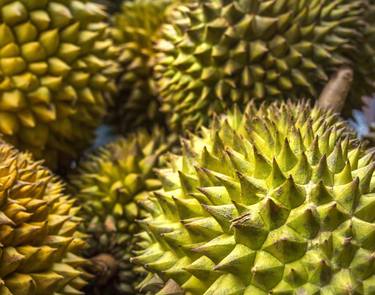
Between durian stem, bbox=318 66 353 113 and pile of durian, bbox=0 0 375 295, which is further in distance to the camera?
durian stem, bbox=318 66 353 113

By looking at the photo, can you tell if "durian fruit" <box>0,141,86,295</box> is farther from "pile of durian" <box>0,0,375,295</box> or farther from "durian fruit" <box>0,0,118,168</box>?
"durian fruit" <box>0,0,118,168</box>

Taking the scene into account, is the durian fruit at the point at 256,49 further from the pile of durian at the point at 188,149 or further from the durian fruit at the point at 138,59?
the durian fruit at the point at 138,59

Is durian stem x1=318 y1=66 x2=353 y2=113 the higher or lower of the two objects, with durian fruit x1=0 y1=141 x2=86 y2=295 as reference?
higher

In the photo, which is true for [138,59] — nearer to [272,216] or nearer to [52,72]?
[52,72]

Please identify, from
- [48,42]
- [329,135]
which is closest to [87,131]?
[48,42]

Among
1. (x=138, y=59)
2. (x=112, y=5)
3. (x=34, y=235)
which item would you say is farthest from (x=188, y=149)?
(x=112, y=5)

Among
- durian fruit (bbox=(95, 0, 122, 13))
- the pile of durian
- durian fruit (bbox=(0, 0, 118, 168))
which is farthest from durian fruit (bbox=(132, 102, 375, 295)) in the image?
durian fruit (bbox=(95, 0, 122, 13))

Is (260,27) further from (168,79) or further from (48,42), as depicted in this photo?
(48,42)
